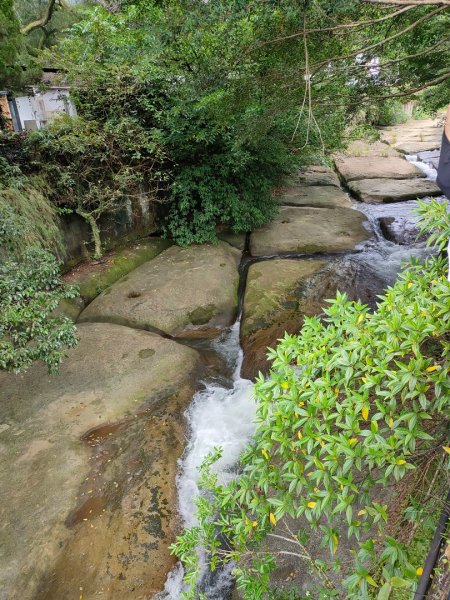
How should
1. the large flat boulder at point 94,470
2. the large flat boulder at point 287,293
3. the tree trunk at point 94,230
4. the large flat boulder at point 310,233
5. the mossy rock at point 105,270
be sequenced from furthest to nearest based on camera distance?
the large flat boulder at point 310,233, the tree trunk at point 94,230, the mossy rock at point 105,270, the large flat boulder at point 287,293, the large flat boulder at point 94,470

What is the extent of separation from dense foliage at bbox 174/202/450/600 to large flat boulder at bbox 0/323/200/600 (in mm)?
1444

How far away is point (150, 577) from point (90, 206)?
6.59m

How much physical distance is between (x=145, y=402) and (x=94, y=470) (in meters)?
1.03

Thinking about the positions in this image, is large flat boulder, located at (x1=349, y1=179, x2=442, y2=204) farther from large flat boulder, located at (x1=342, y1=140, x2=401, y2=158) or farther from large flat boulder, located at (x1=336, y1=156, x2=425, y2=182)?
large flat boulder, located at (x1=342, y1=140, x2=401, y2=158)

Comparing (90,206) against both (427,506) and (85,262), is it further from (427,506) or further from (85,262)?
(427,506)

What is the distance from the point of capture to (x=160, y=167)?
8.59 metres

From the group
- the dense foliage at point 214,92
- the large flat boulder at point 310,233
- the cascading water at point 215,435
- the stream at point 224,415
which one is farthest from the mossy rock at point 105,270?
the cascading water at point 215,435

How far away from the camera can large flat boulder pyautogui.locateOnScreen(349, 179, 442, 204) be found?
38.3ft

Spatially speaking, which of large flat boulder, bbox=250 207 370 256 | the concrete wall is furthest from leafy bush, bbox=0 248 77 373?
large flat boulder, bbox=250 207 370 256

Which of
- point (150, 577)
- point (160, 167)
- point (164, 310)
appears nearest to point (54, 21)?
point (160, 167)

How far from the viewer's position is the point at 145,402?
4.95 m

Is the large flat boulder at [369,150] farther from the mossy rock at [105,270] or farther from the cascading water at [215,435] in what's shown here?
the cascading water at [215,435]

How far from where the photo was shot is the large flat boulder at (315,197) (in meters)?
11.2

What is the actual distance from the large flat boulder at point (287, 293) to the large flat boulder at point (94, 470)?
3.32 feet
